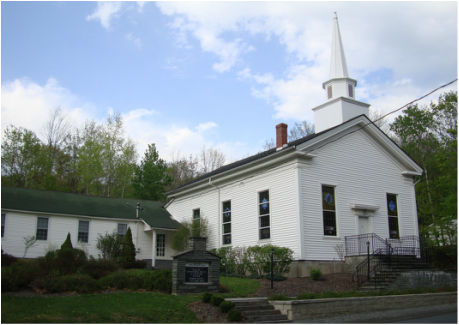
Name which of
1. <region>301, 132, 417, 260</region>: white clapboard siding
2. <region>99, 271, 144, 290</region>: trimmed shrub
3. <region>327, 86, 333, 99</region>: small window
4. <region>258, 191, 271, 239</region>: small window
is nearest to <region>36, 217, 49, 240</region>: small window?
<region>99, 271, 144, 290</region>: trimmed shrub

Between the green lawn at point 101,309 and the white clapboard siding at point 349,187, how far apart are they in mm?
8485

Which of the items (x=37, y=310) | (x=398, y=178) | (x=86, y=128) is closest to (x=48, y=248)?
(x=37, y=310)

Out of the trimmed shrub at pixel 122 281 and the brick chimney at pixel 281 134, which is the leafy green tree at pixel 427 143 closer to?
the brick chimney at pixel 281 134

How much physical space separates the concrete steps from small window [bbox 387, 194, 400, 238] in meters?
12.5

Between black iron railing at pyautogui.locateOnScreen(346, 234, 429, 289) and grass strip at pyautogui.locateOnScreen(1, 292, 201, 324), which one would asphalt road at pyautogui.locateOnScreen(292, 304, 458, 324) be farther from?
grass strip at pyautogui.locateOnScreen(1, 292, 201, 324)

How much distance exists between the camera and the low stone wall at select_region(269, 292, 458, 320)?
11.9 metres

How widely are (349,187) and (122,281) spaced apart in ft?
40.7

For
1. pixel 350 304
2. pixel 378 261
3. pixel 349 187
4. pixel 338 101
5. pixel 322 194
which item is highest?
pixel 338 101

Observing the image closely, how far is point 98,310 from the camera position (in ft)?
35.4

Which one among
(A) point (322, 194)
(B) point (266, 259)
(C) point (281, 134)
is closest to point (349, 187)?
(A) point (322, 194)

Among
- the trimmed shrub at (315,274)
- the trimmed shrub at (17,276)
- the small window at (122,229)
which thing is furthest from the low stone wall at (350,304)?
the small window at (122,229)

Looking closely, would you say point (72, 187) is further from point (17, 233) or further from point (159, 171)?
point (17, 233)

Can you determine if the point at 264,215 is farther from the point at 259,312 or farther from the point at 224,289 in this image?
the point at 259,312

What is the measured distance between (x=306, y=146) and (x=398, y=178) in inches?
286
